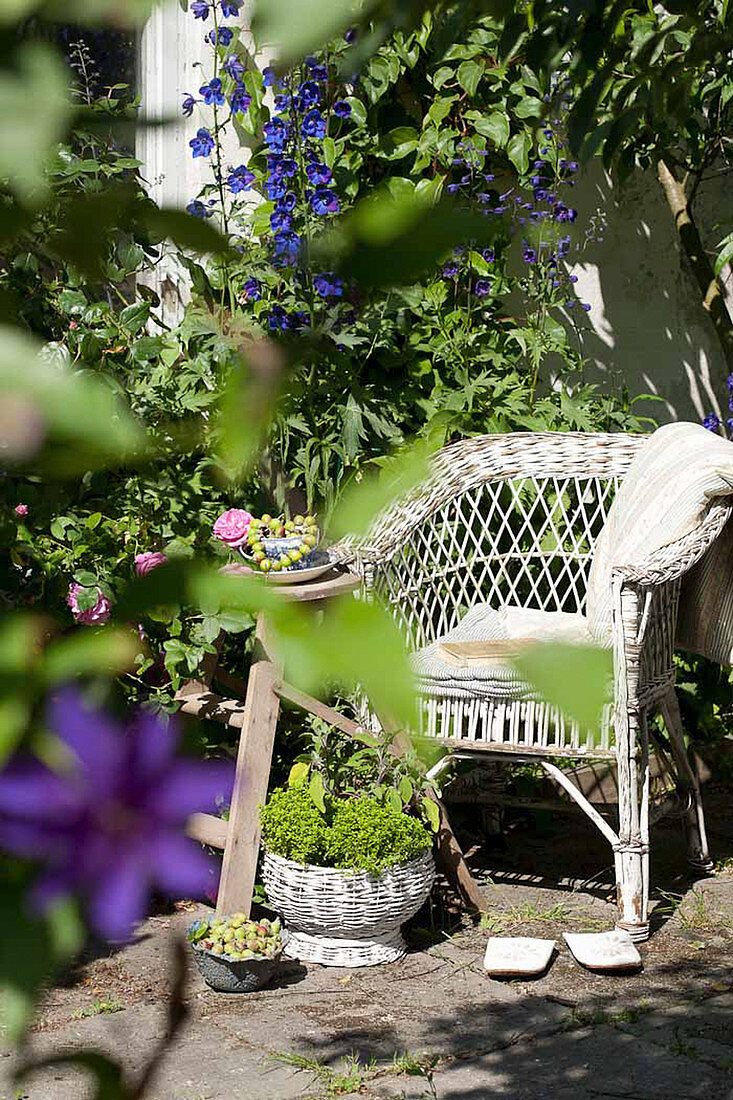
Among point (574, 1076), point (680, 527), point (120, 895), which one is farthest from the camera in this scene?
point (680, 527)

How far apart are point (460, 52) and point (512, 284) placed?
2.03 ft

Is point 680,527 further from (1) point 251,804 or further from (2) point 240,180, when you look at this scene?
(2) point 240,180

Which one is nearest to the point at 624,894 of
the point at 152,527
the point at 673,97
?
the point at 152,527

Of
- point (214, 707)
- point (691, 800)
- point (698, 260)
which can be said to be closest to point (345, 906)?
point (214, 707)

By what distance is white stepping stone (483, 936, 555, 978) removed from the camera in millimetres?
2746

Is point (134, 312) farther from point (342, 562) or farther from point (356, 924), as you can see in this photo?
point (356, 924)

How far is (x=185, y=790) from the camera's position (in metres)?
0.26

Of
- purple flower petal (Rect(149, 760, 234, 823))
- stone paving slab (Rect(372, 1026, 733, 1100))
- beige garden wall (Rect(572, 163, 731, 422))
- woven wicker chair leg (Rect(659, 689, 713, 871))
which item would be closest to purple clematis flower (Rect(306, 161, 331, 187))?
beige garden wall (Rect(572, 163, 731, 422))

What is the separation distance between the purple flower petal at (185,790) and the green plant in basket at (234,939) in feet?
8.32

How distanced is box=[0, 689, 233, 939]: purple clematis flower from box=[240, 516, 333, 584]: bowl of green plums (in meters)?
2.61

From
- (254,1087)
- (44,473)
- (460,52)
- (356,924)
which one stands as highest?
(460,52)

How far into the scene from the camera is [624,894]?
2924 mm

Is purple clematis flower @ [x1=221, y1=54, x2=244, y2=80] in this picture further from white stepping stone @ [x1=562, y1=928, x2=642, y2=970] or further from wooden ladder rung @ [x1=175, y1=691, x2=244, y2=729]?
white stepping stone @ [x1=562, y1=928, x2=642, y2=970]

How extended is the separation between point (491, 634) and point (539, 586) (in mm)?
491
